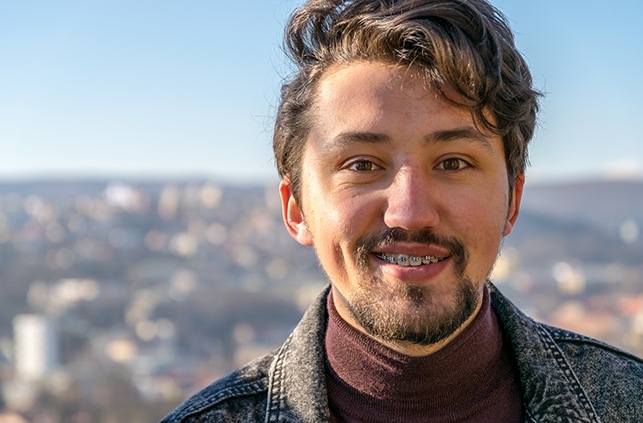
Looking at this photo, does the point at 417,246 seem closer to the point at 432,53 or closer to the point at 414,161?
the point at 414,161

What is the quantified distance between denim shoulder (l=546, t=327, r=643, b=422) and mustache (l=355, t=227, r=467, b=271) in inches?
12.7

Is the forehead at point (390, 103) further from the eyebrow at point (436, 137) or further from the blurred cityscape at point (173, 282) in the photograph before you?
the blurred cityscape at point (173, 282)

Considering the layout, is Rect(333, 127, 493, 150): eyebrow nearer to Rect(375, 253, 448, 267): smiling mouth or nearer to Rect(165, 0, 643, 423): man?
Rect(165, 0, 643, 423): man

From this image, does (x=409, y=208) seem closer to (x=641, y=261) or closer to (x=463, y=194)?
(x=463, y=194)

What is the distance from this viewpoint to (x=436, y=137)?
1.58 meters

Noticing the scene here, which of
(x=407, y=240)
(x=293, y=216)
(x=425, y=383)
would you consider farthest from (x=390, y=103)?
(x=425, y=383)

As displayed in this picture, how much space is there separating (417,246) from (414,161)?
147 mm

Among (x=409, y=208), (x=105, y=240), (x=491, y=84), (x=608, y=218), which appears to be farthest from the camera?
(x=105, y=240)

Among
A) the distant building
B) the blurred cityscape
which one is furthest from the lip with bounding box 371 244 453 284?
the distant building

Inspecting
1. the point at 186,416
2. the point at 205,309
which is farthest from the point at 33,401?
the point at 186,416

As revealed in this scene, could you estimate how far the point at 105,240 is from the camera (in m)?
52.0

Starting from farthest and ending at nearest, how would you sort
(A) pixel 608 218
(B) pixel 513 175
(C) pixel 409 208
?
(A) pixel 608 218 < (B) pixel 513 175 < (C) pixel 409 208

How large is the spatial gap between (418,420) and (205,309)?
4000 centimetres

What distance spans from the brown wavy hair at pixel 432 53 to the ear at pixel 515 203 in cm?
3
